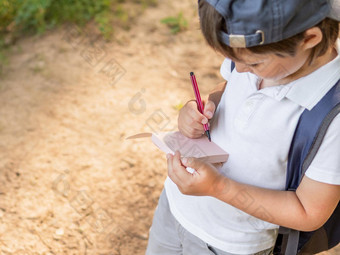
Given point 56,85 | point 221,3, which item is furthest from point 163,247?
point 56,85

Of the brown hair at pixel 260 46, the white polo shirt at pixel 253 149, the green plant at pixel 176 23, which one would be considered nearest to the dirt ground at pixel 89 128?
the green plant at pixel 176 23

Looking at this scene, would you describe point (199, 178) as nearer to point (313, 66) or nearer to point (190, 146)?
point (190, 146)

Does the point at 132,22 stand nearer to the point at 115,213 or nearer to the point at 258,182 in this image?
the point at 115,213

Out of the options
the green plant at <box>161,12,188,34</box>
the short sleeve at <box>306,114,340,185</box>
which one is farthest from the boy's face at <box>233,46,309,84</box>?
the green plant at <box>161,12,188,34</box>

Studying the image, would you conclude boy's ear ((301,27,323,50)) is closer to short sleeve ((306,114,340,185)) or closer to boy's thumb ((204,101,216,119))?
short sleeve ((306,114,340,185))

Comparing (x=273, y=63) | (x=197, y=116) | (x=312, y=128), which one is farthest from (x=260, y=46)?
(x=197, y=116)

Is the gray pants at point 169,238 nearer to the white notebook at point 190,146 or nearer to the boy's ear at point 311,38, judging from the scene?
the white notebook at point 190,146

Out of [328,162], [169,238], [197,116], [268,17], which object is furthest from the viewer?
[169,238]

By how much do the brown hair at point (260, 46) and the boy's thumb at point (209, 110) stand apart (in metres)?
0.22

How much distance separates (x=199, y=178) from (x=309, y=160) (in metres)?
0.23

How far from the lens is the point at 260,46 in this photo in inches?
32.8

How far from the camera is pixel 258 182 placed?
1.01m

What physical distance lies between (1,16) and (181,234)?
2236 mm

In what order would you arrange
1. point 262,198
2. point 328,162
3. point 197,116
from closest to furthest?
point 328,162, point 262,198, point 197,116
